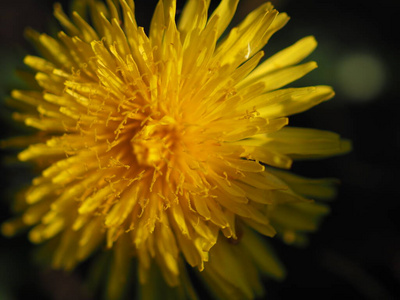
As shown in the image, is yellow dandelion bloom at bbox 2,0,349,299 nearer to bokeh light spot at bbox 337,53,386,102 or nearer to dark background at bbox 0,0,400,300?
dark background at bbox 0,0,400,300

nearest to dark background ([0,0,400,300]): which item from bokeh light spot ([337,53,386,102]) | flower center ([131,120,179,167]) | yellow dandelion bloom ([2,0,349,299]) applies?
bokeh light spot ([337,53,386,102])

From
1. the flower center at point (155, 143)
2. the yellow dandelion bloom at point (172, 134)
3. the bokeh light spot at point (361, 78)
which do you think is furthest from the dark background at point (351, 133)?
the flower center at point (155, 143)

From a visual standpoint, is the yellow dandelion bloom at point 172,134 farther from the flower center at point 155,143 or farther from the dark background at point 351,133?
the dark background at point 351,133

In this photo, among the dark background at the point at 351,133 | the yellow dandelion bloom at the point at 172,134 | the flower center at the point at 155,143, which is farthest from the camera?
the dark background at the point at 351,133

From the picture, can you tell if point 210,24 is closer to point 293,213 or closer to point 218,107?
point 218,107

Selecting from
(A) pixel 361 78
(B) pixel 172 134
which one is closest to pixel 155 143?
(B) pixel 172 134

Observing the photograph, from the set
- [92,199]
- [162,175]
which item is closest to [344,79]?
[162,175]

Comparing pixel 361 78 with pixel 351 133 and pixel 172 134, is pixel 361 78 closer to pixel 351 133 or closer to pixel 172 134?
pixel 351 133
